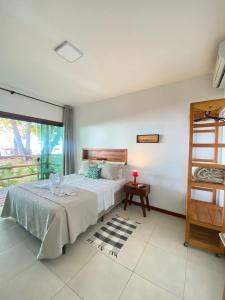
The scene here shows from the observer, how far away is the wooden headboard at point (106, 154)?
325cm

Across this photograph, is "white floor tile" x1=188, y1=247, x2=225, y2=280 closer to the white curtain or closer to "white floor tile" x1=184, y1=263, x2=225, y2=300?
"white floor tile" x1=184, y1=263, x2=225, y2=300

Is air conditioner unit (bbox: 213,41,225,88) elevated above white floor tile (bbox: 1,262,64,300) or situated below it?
above

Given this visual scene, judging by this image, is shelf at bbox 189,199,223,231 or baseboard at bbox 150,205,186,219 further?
baseboard at bbox 150,205,186,219

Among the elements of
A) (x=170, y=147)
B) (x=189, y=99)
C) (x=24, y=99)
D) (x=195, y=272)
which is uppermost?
(x=24, y=99)

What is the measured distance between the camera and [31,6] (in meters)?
1.23

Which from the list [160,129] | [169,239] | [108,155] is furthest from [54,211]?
[160,129]

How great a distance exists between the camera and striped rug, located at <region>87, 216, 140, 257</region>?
1751mm

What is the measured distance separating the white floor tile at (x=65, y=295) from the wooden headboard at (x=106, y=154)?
230cm

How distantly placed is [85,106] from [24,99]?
151 centimetres

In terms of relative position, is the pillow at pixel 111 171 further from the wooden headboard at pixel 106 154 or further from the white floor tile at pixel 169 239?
the white floor tile at pixel 169 239

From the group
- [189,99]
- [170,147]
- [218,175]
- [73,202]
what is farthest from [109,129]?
[218,175]

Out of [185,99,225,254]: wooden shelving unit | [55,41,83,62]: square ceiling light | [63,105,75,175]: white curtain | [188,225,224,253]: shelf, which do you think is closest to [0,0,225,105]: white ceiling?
[55,41,83,62]: square ceiling light

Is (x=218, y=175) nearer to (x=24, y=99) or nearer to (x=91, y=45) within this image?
(x=91, y=45)

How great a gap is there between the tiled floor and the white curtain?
2.20 m
